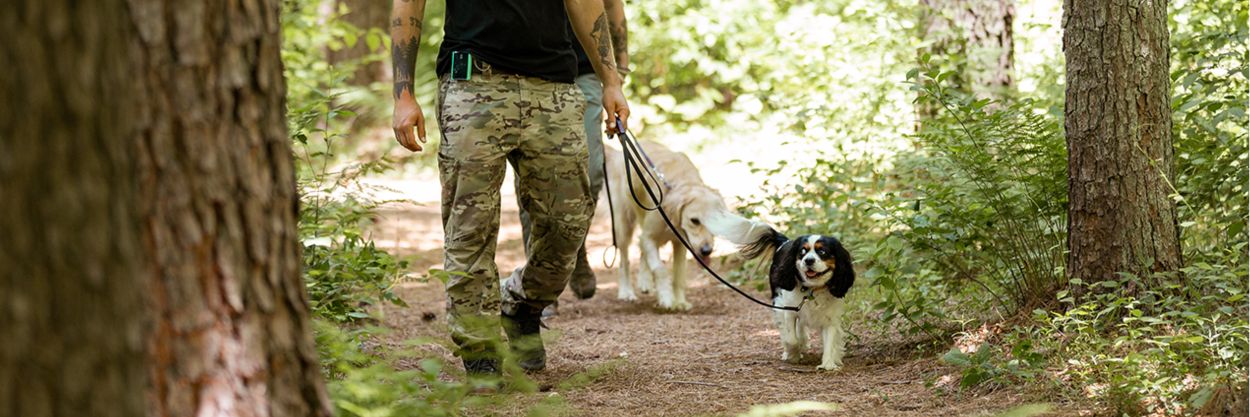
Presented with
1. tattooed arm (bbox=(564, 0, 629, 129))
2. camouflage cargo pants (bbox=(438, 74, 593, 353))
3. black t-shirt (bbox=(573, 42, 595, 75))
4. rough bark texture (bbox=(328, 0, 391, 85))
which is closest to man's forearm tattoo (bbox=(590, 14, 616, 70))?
tattooed arm (bbox=(564, 0, 629, 129))

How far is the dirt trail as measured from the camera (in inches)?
177

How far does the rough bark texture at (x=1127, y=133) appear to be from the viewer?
4676 millimetres

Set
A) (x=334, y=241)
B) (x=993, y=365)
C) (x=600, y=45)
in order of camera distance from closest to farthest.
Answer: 1. (x=993, y=365)
2. (x=600, y=45)
3. (x=334, y=241)

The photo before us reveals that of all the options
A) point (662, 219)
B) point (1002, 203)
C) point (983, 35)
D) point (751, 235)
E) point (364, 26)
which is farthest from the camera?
point (364, 26)

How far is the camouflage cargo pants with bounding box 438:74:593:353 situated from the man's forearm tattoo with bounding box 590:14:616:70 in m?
0.22

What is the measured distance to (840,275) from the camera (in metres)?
5.40

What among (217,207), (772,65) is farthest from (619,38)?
(772,65)

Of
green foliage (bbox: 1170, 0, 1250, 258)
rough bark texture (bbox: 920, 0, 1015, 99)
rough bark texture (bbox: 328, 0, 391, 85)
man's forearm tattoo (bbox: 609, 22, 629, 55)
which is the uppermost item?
rough bark texture (bbox: 328, 0, 391, 85)

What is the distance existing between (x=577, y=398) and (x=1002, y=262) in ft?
7.38

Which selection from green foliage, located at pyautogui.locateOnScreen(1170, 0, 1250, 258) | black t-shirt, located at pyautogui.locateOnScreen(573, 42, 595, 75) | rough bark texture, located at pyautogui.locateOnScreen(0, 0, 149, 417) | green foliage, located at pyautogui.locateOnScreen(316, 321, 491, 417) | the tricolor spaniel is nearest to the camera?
rough bark texture, located at pyautogui.locateOnScreen(0, 0, 149, 417)

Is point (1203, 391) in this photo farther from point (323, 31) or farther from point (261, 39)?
point (323, 31)

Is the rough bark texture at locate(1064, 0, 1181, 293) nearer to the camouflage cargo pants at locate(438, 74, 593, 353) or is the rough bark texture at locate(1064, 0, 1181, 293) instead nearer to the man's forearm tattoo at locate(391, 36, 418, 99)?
the camouflage cargo pants at locate(438, 74, 593, 353)

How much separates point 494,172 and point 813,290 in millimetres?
1672

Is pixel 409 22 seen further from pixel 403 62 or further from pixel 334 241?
pixel 334 241
